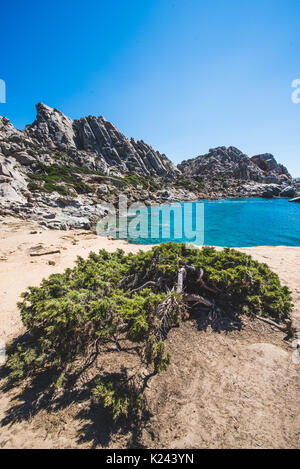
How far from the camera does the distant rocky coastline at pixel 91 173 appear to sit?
24250 mm

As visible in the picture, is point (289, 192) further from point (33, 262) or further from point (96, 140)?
point (33, 262)

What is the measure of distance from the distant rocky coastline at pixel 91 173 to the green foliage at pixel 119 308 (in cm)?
1571

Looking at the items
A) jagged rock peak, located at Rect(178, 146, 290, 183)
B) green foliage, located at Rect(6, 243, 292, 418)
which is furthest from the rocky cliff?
jagged rock peak, located at Rect(178, 146, 290, 183)

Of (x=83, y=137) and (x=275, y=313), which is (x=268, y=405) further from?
→ (x=83, y=137)

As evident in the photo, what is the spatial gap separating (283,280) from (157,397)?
24.3ft

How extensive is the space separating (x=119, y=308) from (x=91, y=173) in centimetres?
5365

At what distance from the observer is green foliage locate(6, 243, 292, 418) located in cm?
302

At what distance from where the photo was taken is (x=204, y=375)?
→ 356cm

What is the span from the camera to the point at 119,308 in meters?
3.35

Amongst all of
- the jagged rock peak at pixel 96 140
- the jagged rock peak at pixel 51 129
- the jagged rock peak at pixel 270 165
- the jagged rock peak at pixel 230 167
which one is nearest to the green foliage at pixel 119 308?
the jagged rock peak at pixel 96 140

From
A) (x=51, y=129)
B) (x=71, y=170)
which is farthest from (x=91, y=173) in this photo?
(x=51, y=129)
